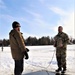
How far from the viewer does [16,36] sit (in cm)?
606

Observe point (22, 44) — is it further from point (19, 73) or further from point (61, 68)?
point (61, 68)

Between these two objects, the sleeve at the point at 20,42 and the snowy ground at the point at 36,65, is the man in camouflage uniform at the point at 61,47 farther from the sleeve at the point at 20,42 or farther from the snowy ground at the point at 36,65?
the sleeve at the point at 20,42

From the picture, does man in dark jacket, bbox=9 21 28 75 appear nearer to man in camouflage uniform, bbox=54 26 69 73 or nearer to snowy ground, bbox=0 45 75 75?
snowy ground, bbox=0 45 75 75

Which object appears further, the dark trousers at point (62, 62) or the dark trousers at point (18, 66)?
the dark trousers at point (62, 62)

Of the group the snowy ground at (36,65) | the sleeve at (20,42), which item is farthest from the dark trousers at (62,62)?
the sleeve at (20,42)

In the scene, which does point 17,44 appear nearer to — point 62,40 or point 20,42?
point 20,42

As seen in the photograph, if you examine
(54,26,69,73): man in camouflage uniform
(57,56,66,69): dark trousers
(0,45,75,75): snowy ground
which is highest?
(54,26,69,73): man in camouflage uniform

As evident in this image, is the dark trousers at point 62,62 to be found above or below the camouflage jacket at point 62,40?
below

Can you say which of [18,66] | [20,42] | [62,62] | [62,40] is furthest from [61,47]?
[20,42]

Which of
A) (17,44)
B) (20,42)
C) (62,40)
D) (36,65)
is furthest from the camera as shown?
(36,65)

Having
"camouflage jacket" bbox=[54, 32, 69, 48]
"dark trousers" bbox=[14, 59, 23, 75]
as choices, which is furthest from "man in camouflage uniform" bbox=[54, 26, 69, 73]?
"dark trousers" bbox=[14, 59, 23, 75]

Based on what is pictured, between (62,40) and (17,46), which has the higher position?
(62,40)

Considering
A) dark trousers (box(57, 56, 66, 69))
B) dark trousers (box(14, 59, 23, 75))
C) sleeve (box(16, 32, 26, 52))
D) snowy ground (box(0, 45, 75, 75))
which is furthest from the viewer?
snowy ground (box(0, 45, 75, 75))

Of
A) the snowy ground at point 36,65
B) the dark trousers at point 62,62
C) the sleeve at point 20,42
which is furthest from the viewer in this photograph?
the snowy ground at point 36,65
